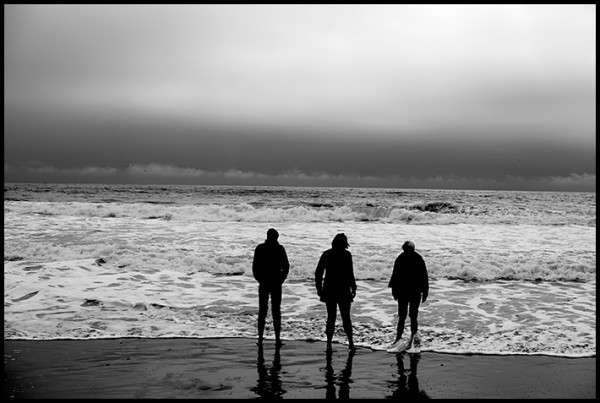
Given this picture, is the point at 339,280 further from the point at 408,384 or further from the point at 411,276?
the point at 408,384

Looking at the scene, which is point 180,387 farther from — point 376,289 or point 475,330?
point 376,289

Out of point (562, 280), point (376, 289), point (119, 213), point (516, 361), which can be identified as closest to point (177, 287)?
point (376, 289)

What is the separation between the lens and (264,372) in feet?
23.0

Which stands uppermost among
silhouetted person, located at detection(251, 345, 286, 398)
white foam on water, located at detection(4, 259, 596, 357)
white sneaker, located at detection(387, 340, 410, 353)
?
silhouetted person, located at detection(251, 345, 286, 398)

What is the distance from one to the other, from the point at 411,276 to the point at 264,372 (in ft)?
9.97

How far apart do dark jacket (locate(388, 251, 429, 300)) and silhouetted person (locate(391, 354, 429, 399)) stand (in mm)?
1215

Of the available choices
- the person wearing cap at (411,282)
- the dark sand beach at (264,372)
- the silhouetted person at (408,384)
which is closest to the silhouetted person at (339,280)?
the dark sand beach at (264,372)

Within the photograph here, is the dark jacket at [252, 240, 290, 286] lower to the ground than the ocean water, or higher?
higher

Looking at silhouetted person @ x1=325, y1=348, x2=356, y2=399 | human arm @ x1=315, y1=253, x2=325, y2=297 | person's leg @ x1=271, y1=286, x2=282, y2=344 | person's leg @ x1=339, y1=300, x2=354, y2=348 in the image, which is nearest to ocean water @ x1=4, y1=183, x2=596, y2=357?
person's leg @ x1=339, y1=300, x2=354, y2=348

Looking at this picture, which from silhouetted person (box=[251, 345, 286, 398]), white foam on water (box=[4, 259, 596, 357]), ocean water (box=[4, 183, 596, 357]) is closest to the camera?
silhouetted person (box=[251, 345, 286, 398])

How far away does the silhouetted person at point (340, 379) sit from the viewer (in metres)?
6.09

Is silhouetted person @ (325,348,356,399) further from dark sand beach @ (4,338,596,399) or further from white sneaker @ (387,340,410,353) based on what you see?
white sneaker @ (387,340,410,353)

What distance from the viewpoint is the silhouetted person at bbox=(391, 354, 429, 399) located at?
611 cm

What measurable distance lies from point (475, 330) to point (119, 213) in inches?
1212
